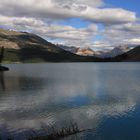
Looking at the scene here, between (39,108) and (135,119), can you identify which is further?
(39,108)

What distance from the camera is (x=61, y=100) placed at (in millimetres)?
69750

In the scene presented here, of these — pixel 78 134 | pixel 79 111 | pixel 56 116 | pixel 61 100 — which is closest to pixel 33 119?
pixel 56 116

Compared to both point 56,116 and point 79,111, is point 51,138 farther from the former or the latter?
point 79,111

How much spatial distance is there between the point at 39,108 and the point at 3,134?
19337 millimetres

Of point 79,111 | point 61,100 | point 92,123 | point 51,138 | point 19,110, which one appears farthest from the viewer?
point 61,100

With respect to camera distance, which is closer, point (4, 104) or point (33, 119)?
point (33, 119)

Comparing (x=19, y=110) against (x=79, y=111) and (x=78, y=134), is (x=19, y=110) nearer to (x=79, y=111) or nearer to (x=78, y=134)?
(x=79, y=111)

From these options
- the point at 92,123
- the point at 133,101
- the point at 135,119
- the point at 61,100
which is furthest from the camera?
the point at 61,100

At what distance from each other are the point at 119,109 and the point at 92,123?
12748 mm

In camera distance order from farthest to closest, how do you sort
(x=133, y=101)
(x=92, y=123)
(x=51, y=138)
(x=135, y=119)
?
(x=133, y=101)
(x=135, y=119)
(x=92, y=123)
(x=51, y=138)

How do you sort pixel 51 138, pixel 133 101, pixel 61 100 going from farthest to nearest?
pixel 61 100 < pixel 133 101 < pixel 51 138

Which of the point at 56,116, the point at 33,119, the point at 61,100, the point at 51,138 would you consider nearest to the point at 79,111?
the point at 56,116

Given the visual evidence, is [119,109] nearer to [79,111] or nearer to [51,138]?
[79,111]

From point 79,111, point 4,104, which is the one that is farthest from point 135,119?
point 4,104
